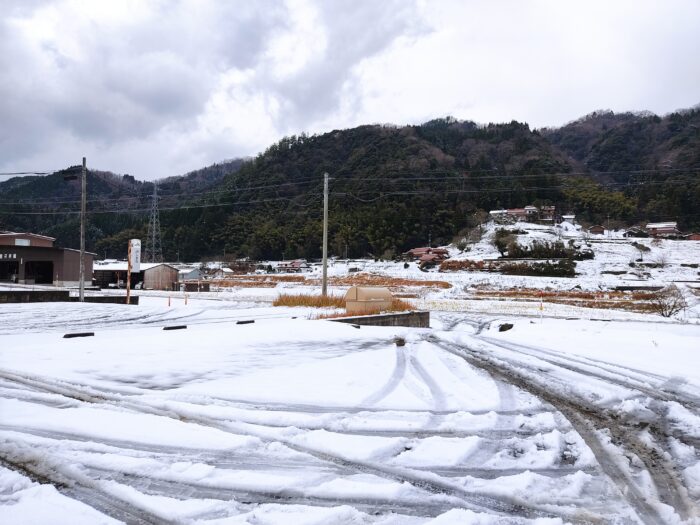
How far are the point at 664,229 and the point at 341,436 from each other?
105 metres

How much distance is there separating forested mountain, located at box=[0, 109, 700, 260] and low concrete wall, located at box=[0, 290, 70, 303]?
201ft

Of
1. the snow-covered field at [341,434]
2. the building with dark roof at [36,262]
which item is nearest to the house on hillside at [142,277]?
the building with dark roof at [36,262]

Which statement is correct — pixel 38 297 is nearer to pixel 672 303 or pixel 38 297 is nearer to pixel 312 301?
pixel 312 301

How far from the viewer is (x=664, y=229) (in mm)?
87562

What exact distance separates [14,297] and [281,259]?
78.2 metres

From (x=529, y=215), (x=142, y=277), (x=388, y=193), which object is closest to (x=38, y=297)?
Answer: (x=142, y=277)

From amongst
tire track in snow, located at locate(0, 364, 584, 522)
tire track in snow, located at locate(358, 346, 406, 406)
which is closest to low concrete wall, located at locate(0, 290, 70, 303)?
tire track in snow, located at locate(0, 364, 584, 522)

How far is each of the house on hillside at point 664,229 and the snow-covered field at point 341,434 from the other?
305 feet

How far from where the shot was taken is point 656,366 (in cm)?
780

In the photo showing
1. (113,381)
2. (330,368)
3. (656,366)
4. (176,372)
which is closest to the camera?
(113,381)

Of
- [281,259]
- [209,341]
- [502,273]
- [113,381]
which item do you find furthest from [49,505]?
[281,259]

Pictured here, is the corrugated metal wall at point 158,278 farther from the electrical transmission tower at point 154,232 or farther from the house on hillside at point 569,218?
the house on hillside at point 569,218

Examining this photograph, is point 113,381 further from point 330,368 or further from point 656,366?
point 656,366

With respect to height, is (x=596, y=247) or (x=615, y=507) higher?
(x=596, y=247)
